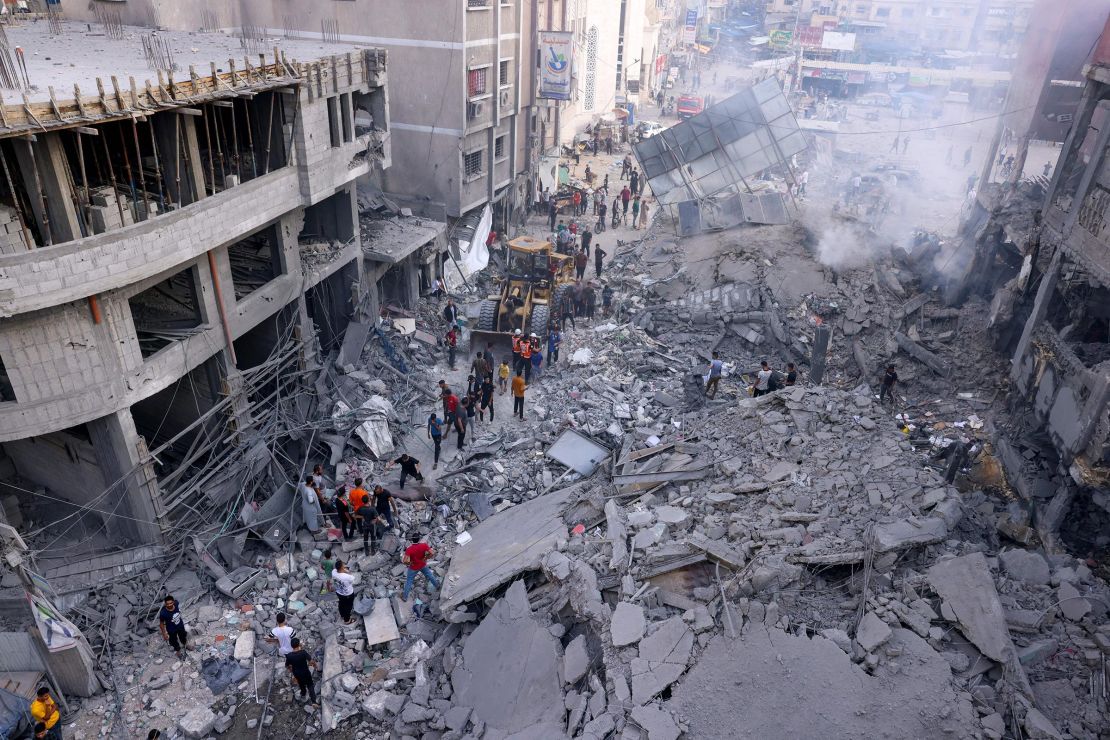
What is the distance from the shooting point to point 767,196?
22469mm

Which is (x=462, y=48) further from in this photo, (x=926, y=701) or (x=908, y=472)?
(x=926, y=701)

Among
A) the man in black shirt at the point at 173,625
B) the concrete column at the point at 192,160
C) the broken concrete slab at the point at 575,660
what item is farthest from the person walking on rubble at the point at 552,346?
the man in black shirt at the point at 173,625

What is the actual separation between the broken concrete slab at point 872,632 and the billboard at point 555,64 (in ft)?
72.0

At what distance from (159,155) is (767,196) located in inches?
690

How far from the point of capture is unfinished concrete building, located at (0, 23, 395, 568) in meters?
9.70

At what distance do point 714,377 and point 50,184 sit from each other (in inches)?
498

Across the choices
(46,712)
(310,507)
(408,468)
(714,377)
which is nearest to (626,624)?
(408,468)

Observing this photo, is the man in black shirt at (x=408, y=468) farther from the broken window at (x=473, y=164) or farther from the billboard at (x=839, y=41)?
the billboard at (x=839, y=41)

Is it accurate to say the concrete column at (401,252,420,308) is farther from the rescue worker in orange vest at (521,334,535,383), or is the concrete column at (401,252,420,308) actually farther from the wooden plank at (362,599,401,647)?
the wooden plank at (362,599,401,647)

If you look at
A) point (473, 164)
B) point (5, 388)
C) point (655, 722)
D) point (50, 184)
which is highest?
point (50, 184)

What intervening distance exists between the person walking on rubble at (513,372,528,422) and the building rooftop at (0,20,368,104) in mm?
8171

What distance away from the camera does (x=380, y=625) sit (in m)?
10.4

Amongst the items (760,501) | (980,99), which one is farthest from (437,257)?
(980,99)

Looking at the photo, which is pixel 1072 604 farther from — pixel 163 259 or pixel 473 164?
pixel 473 164
